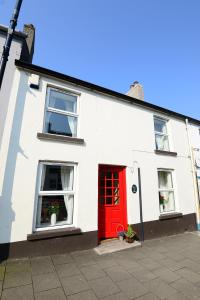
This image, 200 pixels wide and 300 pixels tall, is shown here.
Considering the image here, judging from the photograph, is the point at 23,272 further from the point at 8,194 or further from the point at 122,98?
the point at 122,98

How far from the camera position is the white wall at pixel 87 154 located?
171 inches

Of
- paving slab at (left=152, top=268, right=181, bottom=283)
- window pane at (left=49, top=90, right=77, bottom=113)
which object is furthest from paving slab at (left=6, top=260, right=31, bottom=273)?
window pane at (left=49, top=90, right=77, bottom=113)

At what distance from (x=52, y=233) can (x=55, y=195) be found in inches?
40.4

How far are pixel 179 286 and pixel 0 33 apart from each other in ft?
27.5

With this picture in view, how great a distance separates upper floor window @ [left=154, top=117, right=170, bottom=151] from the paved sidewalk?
14.5ft

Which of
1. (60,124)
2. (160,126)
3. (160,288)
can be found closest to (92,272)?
(160,288)

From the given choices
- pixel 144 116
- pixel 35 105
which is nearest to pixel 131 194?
pixel 144 116

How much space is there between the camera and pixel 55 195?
4996 millimetres

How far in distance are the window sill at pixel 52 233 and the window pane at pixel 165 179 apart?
166 inches

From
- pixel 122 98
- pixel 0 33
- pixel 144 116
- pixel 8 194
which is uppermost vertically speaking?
pixel 0 33

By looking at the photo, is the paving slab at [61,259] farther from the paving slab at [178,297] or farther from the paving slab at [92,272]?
the paving slab at [178,297]

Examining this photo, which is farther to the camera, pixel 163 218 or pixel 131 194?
pixel 163 218

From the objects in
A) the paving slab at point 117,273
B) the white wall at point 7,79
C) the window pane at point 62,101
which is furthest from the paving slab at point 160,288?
the window pane at point 62,101

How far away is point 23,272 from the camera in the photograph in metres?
3.50
